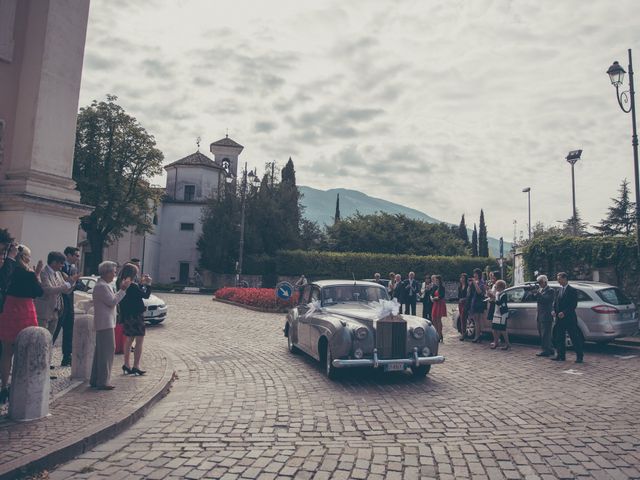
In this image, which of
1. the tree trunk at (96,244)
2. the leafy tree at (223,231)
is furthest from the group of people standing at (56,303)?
the leafy tree at (223,231)

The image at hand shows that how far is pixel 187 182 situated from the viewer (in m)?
52.7

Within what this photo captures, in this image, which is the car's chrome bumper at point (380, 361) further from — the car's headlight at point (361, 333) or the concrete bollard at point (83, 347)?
the concrete bollard at point (83, 347)

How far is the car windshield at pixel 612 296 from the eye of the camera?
11.3m

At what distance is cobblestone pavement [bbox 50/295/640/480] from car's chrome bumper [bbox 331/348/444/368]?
0.37 metres

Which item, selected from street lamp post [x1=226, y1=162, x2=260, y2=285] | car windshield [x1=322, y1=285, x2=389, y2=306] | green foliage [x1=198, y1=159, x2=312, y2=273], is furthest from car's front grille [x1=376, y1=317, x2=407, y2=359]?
green foliage [x1=198, y1=159, x2=312, y2=273]

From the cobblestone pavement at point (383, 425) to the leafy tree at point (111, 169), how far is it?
31.3m

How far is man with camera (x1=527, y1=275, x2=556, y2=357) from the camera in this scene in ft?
35.2

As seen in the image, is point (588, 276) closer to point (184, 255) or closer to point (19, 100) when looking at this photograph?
point (19, 100)

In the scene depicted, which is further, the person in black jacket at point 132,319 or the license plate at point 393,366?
the person in black jacket at point 132,319

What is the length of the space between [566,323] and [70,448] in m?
9.48

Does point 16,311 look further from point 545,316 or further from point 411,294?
point 411,294

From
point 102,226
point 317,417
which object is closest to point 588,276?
point 317,417

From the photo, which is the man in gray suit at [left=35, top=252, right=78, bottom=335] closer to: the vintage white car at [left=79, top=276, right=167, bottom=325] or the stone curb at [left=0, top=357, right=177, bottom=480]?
the stone curb at [left=0, top=357, right=177, bottom=480]

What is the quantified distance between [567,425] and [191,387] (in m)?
5.36
